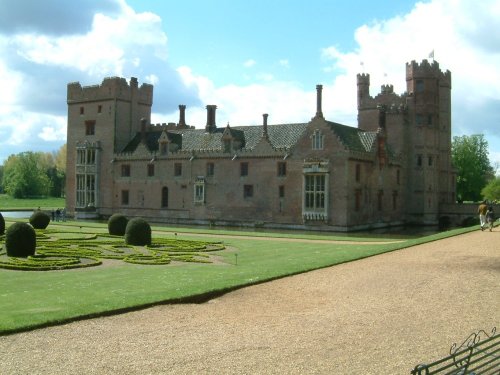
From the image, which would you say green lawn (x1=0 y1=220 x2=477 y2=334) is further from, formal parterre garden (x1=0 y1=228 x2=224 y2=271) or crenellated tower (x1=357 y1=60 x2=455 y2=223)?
crenellated tower (x1=357 y1=60 x2=455 y2=223)

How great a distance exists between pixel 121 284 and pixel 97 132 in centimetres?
4473

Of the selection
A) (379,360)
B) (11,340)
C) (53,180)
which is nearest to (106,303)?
(11,340)

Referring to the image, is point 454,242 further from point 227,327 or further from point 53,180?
point 53,180

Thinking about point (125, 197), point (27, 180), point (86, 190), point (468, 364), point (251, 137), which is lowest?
point (468, 364)

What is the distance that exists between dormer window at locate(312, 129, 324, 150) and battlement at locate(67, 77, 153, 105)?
2244cm

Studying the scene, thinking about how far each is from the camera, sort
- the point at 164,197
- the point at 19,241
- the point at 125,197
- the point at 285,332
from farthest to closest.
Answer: the point at 125,197
the point at 164,197
the point at 19,241
the point at 285,332

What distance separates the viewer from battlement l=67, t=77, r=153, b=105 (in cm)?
5638

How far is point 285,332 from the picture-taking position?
9570 mm

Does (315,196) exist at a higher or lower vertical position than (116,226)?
higher

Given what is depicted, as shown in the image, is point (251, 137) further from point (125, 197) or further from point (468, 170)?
point (468, 170)

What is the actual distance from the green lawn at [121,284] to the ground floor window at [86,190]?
36.6m

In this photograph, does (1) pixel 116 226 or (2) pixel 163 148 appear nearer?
(1) pixel 116 226

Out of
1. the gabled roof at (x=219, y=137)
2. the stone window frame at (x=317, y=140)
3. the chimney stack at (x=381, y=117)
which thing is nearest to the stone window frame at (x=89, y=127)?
the gabled roof at (x=219, y=137)

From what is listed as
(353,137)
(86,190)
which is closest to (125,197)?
(86,190)
